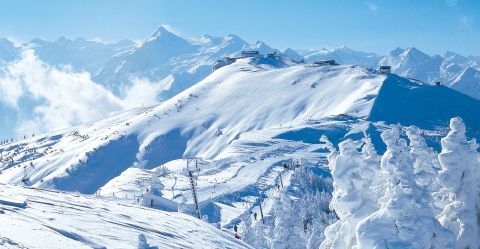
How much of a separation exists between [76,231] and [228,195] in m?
146

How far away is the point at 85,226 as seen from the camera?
25266 mm

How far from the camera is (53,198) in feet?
103

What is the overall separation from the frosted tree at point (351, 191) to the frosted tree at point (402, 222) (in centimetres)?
148

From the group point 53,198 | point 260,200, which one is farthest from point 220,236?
point 260,200

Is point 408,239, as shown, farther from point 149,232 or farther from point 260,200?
point 260,200

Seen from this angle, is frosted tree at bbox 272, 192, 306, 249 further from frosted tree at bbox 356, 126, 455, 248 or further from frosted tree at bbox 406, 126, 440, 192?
frosted tree at bbox 356, 126, 455, 248

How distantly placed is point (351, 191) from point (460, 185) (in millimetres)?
5930

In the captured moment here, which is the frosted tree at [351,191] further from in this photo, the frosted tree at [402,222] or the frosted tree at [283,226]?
the frosted tree at [283,226]

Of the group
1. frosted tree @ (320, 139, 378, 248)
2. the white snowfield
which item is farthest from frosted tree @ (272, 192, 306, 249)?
frosted tree @ (320, 139, 378, 248)

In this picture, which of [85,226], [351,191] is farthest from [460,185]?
[85,226]

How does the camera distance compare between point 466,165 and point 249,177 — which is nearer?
point 466,165

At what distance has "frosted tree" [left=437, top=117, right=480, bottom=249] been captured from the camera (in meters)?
29.2

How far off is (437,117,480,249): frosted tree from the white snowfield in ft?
34.5

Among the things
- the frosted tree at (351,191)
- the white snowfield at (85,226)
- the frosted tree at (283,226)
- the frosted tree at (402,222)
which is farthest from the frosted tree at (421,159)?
the frosted tree at (283,226)
